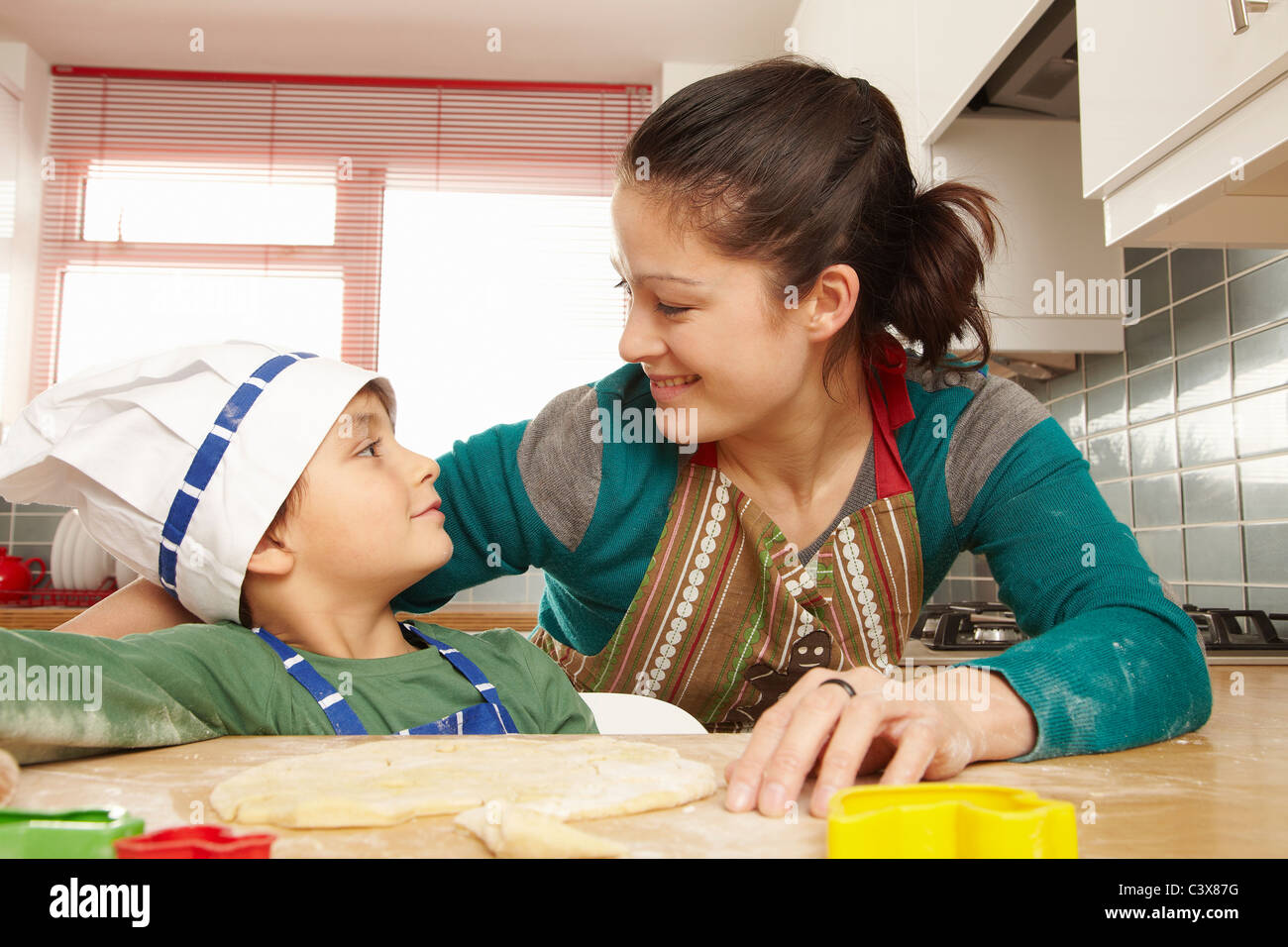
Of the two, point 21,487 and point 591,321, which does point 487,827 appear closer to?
point 21,487

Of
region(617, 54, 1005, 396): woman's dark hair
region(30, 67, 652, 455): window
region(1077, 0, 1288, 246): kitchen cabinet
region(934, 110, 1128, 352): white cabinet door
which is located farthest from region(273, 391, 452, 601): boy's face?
region(30, 67, 652, 455): window

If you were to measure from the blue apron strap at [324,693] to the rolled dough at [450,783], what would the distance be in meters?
0.19

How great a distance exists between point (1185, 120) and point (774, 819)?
0.91 metres

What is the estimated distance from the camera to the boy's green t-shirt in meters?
0.60

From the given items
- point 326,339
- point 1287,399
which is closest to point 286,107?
point 326,339

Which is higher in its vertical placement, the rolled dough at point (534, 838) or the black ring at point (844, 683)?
the black ring at point (844, 683)

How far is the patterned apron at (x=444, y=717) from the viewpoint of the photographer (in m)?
0.87

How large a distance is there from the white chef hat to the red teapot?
203 cm

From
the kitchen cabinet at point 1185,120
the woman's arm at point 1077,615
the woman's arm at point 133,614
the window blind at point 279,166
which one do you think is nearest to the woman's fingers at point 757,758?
the woman's arm at point 1077,615

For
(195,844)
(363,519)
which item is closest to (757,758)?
(195,844)

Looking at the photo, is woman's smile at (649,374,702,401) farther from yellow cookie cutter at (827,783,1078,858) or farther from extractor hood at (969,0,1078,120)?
extractor hood at (969,0,1078,120)

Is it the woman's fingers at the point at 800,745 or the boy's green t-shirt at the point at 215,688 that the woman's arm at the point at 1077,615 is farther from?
the boy's green t-shirt at the point at 215,688

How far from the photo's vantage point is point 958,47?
166cm
